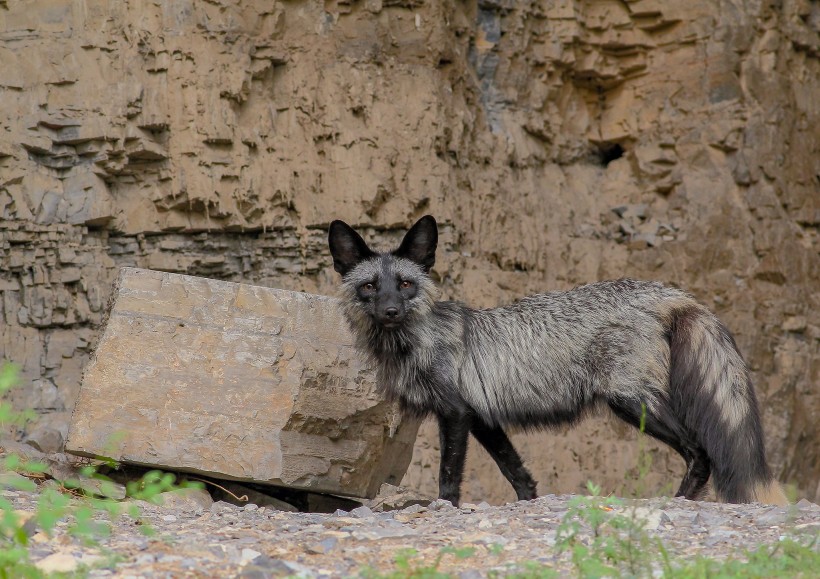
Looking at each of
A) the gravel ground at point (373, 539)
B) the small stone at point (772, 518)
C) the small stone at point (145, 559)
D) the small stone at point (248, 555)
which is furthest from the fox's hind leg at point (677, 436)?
the small stone at point (145, 559)

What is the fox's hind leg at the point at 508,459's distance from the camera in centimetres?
741

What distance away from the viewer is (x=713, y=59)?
1238cm

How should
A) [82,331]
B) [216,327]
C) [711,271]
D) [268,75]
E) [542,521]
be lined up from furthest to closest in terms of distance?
[711,271], [268,75], [82,331], [216,327], [542,521]

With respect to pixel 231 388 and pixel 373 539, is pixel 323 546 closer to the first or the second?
pixel 373 539

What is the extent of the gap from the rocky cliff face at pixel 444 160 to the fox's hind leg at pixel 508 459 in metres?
3.27

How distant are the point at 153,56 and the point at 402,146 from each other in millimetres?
2873

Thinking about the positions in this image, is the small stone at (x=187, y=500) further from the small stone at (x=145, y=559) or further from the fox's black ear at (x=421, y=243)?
the fox's black ear at (x=421, y=243)

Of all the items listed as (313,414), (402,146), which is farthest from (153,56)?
(313,414)

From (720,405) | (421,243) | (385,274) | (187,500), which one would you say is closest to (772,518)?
(720,405)

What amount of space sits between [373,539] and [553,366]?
9.08 ft

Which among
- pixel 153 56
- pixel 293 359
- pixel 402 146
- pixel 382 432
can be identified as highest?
pixel 153 56

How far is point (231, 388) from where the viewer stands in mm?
7246

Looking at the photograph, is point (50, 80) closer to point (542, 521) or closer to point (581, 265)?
point (581, 265)

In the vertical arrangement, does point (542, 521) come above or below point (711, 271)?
below
